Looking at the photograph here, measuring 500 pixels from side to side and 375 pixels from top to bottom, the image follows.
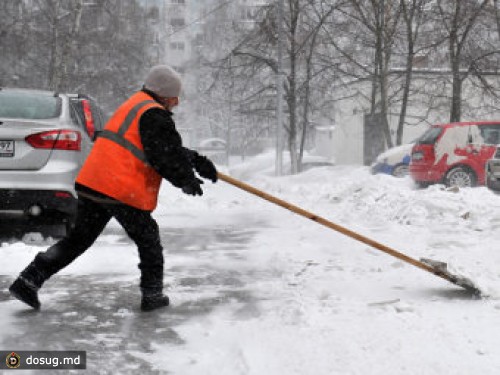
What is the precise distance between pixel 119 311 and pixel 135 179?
80 centimetres

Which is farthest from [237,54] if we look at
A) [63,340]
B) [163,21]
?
[163,21]

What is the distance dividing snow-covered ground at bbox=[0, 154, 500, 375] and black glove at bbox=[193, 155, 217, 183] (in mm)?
817

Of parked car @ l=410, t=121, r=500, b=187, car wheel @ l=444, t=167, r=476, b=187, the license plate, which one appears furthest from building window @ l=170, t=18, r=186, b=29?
the license plate

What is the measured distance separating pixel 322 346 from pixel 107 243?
3.89 metres

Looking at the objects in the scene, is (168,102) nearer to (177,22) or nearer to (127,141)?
(127,141)

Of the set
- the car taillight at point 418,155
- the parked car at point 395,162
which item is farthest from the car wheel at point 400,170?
the car taillight at point 418,155

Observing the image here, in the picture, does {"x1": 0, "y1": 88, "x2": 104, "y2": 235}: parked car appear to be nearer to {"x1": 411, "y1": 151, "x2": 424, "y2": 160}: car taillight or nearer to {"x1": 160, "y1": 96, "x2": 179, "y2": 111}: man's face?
{"x1": 160, "y1": 96, "x2": 179, "y2": 111}: man's face

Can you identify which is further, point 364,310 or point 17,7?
point 17,7

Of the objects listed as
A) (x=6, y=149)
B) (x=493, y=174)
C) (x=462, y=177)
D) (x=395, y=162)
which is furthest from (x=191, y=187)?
(x=395, y=162)

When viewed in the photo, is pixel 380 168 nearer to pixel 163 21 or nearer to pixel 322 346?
pixel 322 346

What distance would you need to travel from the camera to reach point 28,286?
3.83 metres

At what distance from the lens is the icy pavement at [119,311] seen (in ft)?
10.4

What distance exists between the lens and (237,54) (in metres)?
25.0

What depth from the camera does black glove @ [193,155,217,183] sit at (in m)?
4.15
